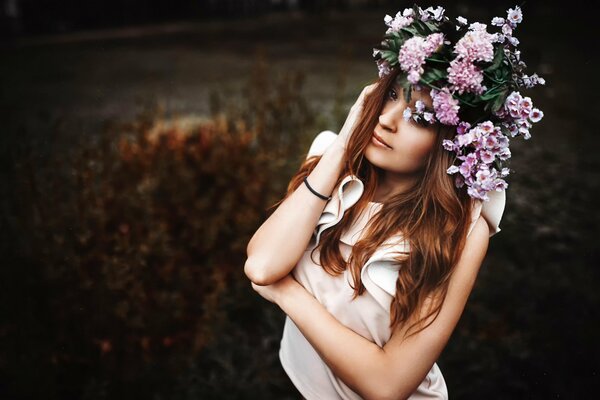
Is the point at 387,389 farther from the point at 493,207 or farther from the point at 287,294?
the point at 493,207

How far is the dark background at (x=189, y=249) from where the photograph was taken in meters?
2.46

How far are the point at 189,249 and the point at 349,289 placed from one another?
2238 millimetres

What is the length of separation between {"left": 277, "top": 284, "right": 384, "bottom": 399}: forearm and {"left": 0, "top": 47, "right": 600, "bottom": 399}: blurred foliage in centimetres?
123

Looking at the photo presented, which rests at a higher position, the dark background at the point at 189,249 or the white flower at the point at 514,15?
the white flower at the point at 514,15

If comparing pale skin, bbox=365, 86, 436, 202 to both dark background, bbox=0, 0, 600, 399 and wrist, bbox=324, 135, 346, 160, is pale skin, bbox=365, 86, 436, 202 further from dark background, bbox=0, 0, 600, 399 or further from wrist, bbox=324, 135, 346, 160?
dark background, bbox=0, 0, 600, 399

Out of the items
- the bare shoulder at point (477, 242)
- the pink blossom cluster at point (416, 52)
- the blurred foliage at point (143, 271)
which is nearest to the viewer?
the pink blossom cluster at point (416, 52)

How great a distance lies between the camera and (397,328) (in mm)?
1346

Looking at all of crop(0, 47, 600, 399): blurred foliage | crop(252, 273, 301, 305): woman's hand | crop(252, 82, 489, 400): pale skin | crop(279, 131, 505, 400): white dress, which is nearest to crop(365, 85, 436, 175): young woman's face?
crop(252, 82, 489, 400): pale skin

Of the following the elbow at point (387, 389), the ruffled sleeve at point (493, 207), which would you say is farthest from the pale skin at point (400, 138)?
the elbow at point (387, 389)

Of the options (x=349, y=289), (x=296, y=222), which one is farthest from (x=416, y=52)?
(x=349, y=289)

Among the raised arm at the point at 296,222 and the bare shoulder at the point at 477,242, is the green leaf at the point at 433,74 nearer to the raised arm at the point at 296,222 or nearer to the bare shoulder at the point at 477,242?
the raised arm at the point at 296,222

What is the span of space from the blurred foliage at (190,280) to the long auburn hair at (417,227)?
134 centimetres

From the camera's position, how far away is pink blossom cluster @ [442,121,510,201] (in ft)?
4.15

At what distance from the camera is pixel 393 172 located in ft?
4.84
